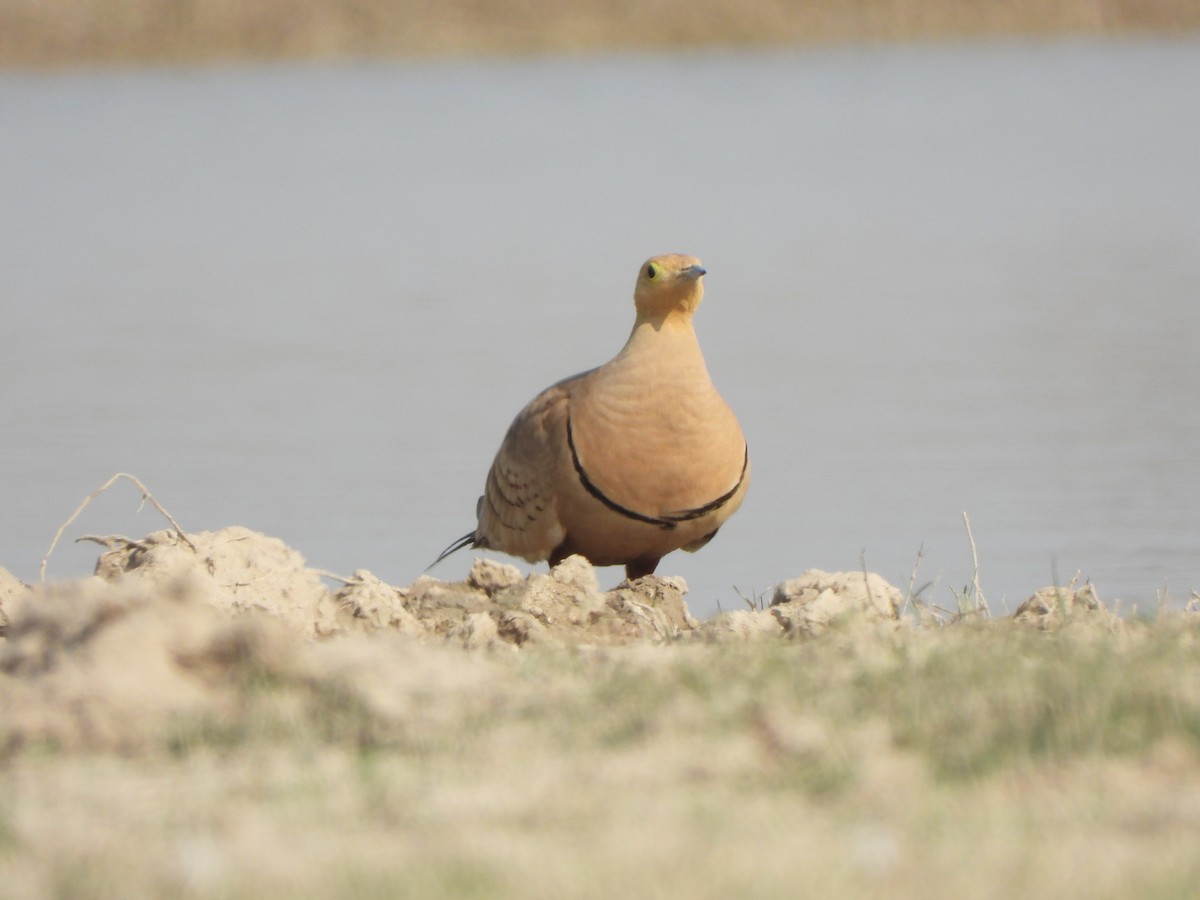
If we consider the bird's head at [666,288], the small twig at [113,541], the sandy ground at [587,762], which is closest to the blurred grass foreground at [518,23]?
the small twig at [113,541]

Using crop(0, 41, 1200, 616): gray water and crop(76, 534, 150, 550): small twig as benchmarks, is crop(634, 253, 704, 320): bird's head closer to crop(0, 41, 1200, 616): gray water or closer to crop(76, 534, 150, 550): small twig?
crop(0, 41, 1200, 616): gray water

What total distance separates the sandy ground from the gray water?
288 centimetres

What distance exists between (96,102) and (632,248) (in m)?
15.6

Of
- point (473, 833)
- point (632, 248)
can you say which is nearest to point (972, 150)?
point (632, 248)

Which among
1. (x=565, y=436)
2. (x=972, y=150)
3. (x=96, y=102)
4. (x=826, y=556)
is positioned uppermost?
(x=96, y=102)

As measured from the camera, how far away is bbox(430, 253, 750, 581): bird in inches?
A: 248

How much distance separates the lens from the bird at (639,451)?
630 centimetres

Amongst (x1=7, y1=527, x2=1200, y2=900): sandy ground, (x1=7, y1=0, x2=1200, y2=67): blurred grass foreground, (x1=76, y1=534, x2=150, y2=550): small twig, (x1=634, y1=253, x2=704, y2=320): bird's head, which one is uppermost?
(x1=7, y1=0, x2=1200, y2=67): blurred grass foreground

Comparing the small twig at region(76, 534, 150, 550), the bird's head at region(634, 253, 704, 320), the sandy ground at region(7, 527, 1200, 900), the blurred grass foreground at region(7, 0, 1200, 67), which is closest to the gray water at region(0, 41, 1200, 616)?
the bird's head at region(634, 253, 704, 320)

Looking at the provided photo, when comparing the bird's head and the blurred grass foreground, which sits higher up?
the blurred grass foreground

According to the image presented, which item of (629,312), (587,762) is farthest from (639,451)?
(629,312)

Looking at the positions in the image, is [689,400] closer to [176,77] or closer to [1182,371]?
[1182,371]

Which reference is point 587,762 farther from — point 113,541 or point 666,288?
point 113,541

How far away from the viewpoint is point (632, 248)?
16.3 metres
